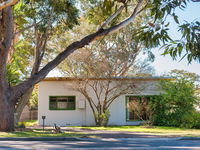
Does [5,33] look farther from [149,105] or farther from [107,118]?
[149,105]

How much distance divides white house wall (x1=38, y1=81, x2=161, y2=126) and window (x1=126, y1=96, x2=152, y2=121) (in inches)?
14.6

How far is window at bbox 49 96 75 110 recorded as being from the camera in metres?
24.6

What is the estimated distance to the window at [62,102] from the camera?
24.6 metres

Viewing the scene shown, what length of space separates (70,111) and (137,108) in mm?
5167

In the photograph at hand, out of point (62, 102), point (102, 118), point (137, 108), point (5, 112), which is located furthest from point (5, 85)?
point (137, 108)

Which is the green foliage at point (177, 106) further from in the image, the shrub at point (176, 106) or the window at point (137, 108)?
the window at point (137, 108)

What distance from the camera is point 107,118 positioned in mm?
22672

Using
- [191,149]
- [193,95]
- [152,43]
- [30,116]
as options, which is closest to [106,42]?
[193,95]

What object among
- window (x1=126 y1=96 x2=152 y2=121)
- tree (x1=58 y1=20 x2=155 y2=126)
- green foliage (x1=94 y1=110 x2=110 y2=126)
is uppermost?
tree (x1=58 y1=20 x2=155 y2=126)

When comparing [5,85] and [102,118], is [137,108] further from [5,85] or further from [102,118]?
[5,85]

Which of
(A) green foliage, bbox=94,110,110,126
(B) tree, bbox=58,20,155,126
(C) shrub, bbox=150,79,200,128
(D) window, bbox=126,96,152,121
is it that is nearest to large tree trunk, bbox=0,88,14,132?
(B) tree, bbox=58,20,155,126

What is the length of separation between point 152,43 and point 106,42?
26.9m

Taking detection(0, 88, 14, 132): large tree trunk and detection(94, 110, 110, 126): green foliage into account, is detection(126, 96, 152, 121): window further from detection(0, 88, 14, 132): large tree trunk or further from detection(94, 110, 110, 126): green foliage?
detection(0, 88, 14, 132): large tree trunk

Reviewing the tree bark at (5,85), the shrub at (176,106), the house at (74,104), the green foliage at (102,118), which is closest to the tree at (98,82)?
the green foliage at (102,118)
